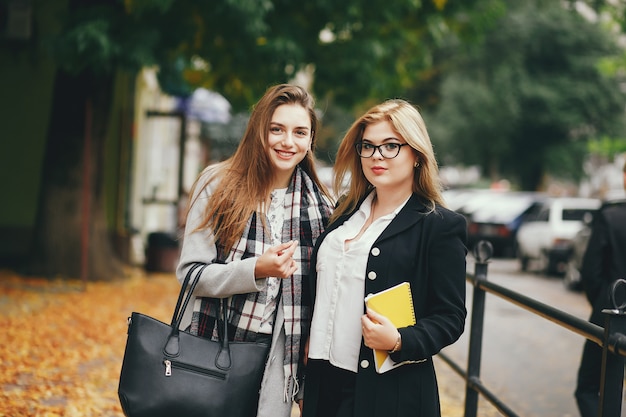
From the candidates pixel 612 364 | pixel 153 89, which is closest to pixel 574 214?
pixel 153 89

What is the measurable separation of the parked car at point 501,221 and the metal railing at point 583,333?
59.5ft

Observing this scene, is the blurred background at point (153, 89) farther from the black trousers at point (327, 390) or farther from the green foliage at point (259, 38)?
the black trousers at point (327, 390)

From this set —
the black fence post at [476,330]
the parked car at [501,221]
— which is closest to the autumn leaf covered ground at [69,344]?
the black fence post at [476,330]

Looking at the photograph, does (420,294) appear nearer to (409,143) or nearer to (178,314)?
(409,143)

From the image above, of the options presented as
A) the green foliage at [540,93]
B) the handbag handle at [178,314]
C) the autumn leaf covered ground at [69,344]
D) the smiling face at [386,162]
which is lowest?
the autumn leaf covered ground at [69,344]

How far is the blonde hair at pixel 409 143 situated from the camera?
288 centimetres

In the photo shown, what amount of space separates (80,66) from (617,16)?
10302 millimetres

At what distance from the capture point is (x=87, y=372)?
663 cm

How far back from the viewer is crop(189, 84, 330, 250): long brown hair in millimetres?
3082

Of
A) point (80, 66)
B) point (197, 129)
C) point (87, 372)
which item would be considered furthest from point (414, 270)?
point (197, 129)

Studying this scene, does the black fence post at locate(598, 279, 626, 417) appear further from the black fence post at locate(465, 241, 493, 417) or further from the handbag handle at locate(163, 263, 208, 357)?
the black fence post at locate(465, 241, 493, 417)

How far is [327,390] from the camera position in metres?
2.92

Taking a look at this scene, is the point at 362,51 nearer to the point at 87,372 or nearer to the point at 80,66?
the point at 80,66

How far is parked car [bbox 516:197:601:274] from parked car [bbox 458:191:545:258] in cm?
242
